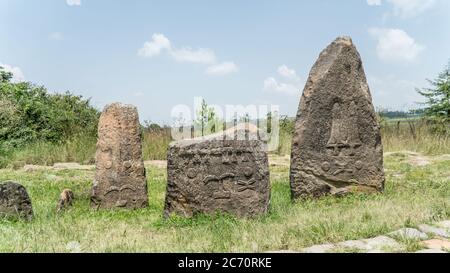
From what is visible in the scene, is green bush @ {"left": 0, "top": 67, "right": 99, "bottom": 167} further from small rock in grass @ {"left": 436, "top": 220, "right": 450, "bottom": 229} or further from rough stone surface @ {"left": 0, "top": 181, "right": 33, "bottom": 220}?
small rock in grass @ {"left": 436, "top": 220, "right": 450, "bottom": 229}

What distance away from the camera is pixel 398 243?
16.9 ft

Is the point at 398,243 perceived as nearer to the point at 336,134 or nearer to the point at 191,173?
the point at 191,173

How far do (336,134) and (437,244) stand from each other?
3.48m

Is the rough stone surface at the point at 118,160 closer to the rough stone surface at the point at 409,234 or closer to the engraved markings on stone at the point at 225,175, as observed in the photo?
the engraved markings on stone at the point at 225,175

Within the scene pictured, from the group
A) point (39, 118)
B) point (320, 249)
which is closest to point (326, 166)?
point (320, 249)

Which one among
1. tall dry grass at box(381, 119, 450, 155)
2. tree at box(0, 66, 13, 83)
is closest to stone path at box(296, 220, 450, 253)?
tall dry grass at box(381, 119, 450, 155)

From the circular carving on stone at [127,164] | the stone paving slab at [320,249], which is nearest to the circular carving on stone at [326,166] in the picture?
the circular carving on stone at [127,164]

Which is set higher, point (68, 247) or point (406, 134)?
point (406, 134)

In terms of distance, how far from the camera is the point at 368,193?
28.1 ft

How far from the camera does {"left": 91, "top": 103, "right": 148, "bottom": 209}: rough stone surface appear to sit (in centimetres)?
835

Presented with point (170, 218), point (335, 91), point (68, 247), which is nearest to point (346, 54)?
point (335, 91)

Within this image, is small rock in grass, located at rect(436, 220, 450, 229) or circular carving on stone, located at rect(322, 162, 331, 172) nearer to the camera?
small rock in grass, located at rect(436, 220, 450, 229)
